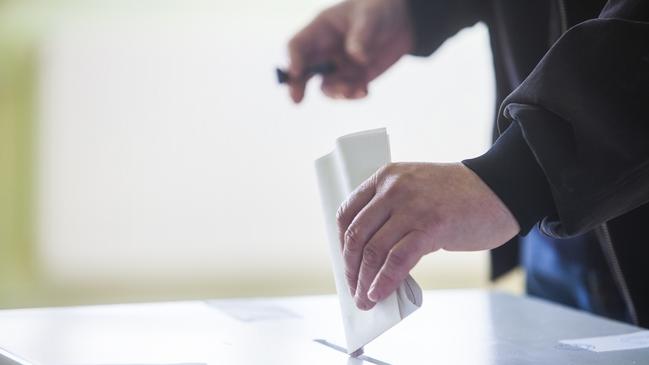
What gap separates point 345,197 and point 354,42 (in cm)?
48

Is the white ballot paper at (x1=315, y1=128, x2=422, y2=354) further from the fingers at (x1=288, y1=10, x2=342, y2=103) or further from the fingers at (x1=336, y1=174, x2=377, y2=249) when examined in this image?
the fingers at (x1=288, y1=10, x2=342, y2=103)

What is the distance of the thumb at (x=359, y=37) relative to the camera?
1.14m

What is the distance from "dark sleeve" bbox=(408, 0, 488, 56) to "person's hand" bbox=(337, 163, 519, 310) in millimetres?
586

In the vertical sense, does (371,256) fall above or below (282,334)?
above

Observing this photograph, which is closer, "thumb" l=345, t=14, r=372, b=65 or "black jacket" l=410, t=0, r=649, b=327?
"black jacket" l=410, t=0, r=649, b=327

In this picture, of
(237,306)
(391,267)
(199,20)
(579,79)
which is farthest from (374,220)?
(199,20)

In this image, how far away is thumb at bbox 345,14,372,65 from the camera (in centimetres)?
114

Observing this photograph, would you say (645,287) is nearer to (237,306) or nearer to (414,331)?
(414,331)

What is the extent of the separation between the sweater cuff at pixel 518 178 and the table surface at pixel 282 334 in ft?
0.46

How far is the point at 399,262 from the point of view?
2.02 feet

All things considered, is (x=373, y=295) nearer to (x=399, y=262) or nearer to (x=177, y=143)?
(x=399, y=262)

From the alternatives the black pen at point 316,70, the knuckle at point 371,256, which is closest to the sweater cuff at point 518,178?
the knuckle at point 371,256

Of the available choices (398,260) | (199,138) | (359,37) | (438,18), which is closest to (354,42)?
(359,37)

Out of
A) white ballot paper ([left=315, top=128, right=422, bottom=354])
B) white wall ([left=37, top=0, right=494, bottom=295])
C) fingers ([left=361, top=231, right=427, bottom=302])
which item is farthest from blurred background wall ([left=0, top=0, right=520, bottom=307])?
fingers ([left=361, top=231, right=427, bottom=302])
